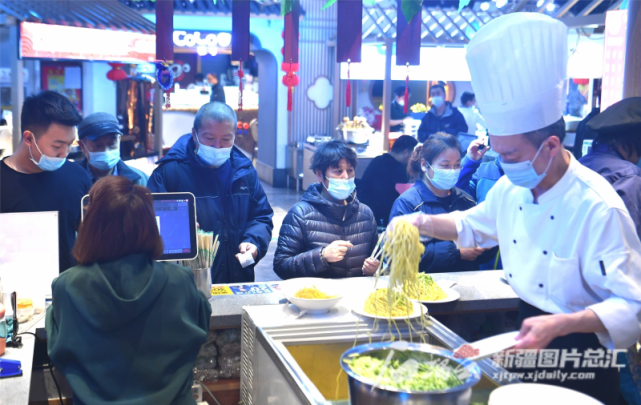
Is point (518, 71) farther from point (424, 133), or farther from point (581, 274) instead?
point (424, 133)

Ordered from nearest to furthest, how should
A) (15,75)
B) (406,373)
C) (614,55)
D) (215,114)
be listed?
(406,373) → (215,114) → (614,55) → (15,75)

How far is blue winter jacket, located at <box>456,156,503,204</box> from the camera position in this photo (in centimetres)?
432

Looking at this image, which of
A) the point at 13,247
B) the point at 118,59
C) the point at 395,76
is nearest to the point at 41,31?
the point at 118,59

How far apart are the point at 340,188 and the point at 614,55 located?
2.10 metres

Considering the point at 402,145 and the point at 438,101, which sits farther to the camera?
the point at 438,101

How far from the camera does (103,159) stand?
12.0 ft

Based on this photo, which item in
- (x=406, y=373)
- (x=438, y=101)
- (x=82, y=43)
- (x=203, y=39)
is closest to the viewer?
(x=406, y=373)

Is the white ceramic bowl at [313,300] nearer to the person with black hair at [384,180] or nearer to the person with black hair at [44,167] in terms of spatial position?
the person with black hair at [44,167]

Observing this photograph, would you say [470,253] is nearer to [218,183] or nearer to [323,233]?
[323,233]

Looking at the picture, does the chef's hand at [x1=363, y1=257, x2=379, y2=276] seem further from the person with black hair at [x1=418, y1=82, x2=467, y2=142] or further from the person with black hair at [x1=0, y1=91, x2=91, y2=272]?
the person with black hair at [x1=418, y1=82, x2=467, y2=142]

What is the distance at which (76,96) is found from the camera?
441 inches

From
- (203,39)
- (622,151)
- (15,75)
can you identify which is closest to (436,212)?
(622,151)

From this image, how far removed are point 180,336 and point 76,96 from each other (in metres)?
10.2

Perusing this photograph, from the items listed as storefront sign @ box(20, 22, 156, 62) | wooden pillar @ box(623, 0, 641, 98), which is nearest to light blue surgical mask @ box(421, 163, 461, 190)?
wooden pillar @ box(623, 0, 641, 98)
